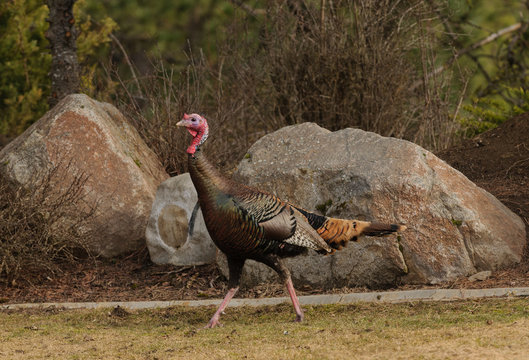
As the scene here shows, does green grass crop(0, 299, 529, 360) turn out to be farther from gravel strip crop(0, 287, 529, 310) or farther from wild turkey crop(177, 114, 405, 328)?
wild turkey crop(177, 114, 405, 328)

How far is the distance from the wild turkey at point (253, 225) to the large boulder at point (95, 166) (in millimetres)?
3281

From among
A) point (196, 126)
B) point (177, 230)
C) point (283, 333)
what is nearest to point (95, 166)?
point (177, 230)

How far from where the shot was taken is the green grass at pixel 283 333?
16.2 feet

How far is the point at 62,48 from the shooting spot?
11703 millimetres

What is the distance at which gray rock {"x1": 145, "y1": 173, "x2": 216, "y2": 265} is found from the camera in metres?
8.95

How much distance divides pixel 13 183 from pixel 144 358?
461 centimetres

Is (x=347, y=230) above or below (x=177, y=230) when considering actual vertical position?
above

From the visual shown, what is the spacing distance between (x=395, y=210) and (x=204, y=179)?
88.0 inches

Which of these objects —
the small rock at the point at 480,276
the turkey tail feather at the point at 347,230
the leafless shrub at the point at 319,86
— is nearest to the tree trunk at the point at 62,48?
the leafless shrub at the point at 319,86

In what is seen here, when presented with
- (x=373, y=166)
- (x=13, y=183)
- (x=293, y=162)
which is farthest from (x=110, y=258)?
(x=373, y=166)

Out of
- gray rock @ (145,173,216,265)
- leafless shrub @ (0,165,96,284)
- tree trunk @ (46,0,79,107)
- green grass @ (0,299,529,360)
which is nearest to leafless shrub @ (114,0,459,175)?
tree trunk @ (46,0,79,107)

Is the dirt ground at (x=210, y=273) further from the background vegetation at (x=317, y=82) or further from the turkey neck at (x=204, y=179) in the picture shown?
the turkey neck at (x=204, y=179)

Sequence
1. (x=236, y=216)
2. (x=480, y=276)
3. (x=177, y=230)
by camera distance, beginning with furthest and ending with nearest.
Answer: (x=177, y=230) < (x=480, y=276) < (x=236, y=216)

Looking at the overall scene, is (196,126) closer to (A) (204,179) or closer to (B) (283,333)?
(A) (204,179)
